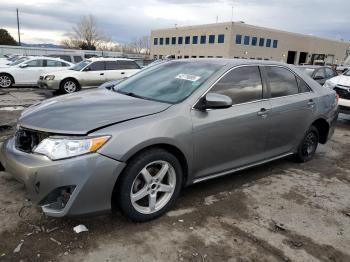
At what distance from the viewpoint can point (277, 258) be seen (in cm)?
305

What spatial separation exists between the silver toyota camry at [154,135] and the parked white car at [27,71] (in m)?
12.7

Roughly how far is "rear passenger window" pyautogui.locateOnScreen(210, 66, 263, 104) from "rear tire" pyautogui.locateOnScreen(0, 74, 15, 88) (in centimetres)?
1387

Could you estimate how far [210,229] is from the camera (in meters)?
3.44

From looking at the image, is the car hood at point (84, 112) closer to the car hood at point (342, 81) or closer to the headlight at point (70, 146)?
the headlight at point (70, 146)

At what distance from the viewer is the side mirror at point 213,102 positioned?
3.66 meters

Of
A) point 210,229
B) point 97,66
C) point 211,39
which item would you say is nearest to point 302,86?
point 210,229

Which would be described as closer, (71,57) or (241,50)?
(71,57)

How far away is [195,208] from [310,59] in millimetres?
74440

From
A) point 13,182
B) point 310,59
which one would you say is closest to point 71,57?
point 13,182

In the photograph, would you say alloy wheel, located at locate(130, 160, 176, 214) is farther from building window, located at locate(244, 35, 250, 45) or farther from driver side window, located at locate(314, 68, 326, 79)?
building window, located at locate(244, 35, 250, 45)

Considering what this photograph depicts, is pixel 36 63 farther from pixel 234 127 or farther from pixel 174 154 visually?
pixel 174 154

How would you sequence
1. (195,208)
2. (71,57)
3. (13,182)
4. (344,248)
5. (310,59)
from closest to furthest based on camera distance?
(344,248) < (195,208) < (13,182) < (71,57) < (310,59)

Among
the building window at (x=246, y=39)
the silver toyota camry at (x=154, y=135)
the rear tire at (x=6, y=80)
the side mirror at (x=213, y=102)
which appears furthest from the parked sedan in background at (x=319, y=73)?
the building window at (x=246, y=39)

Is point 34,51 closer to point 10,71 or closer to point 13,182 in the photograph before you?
point 10,71
